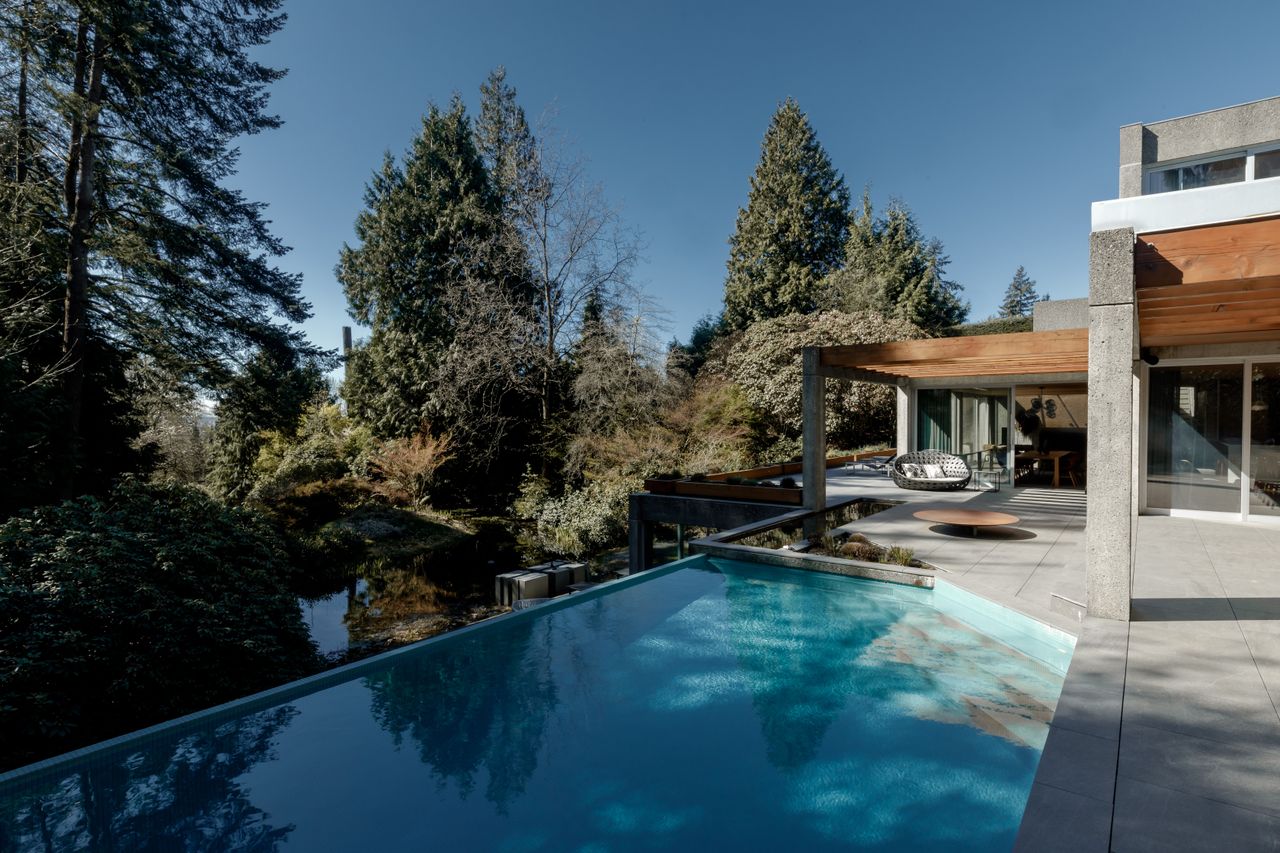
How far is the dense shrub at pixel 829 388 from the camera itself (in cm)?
2111

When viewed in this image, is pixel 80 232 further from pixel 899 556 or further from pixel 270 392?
pixel 899 556

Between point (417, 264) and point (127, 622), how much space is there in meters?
17.8

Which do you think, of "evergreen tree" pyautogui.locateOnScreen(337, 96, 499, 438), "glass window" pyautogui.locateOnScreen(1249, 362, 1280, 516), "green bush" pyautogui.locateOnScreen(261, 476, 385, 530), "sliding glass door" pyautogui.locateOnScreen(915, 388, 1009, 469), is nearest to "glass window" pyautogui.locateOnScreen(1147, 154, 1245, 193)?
"sliding glass door" pyautogui.locateOnScreen(915, 388, 1009, 469)

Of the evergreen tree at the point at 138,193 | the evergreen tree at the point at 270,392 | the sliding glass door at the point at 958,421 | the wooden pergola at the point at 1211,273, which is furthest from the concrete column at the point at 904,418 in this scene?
the evergreen tree at the point at 138,193

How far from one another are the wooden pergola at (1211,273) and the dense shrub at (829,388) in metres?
14.1

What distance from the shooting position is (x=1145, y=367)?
360 inches

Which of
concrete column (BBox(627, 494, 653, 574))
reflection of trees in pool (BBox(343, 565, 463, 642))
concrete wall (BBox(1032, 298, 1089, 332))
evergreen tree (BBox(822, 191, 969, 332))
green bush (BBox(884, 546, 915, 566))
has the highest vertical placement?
evergreen tree (BBox(822, 191, 969, 332))

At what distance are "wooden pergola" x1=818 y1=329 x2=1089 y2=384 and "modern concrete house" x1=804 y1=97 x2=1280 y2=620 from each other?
3 cm

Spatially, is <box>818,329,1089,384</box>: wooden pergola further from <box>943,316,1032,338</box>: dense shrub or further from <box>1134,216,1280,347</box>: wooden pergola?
<box>943,316,1032,338</box>: dense shrub

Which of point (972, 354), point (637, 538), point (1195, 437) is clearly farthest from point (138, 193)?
point (1195, 437)

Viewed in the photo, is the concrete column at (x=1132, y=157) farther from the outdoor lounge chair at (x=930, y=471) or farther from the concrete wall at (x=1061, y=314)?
the outdoor lounge chair at (x=930, y=471)

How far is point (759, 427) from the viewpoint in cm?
2089

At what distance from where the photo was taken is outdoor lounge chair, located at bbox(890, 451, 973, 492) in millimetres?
12211

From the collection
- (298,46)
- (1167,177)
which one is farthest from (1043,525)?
(298,46)
